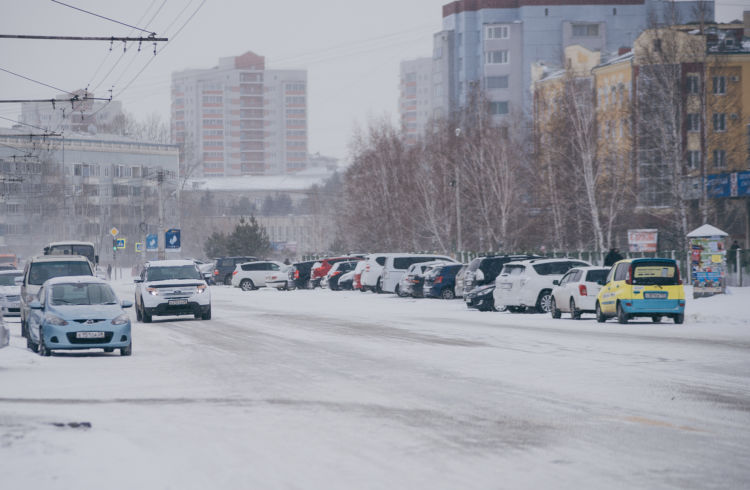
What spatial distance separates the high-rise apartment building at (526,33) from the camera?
137 meters

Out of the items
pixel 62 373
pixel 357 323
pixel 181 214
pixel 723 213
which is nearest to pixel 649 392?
pixel 62 373

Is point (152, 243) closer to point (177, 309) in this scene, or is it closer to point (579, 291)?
point (177, 309)

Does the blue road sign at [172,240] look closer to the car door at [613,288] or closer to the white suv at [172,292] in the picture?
the white suv at [172,292]

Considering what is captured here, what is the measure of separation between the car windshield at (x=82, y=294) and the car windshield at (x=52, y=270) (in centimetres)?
1018

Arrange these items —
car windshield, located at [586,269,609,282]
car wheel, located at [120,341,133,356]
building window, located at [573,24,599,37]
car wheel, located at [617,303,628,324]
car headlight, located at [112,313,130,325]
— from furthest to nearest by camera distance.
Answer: building window, located at [573,24,599,37] → car windshield, located at [586,269,609,282] → car wheel, located at [617,303,628,324] → car headlight, located at [112,313,130,325] → car wheel, located at [120,341,133,356]

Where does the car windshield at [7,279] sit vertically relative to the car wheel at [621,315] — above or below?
above

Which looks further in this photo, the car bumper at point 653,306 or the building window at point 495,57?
the building window at point 495,57

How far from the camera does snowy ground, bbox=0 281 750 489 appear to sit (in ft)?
30.9

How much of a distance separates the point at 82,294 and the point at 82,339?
5.57ft

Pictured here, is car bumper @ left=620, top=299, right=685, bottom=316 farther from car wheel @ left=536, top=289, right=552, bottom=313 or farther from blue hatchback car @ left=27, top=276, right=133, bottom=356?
blue hatchback car @ left=27, top=276, right=133, bottom=356

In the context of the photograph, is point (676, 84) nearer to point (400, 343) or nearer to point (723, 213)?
point (723, 213)

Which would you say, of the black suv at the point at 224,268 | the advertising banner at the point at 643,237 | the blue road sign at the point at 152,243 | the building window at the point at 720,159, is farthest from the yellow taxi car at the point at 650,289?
the black suv at the point at 224,268

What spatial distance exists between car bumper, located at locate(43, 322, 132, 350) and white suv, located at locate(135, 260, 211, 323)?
38.8 feet

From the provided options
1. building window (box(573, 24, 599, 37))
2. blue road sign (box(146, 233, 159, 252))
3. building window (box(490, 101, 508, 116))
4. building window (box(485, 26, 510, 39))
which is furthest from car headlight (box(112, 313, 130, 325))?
building window (box(485, 26, 510, 39))
